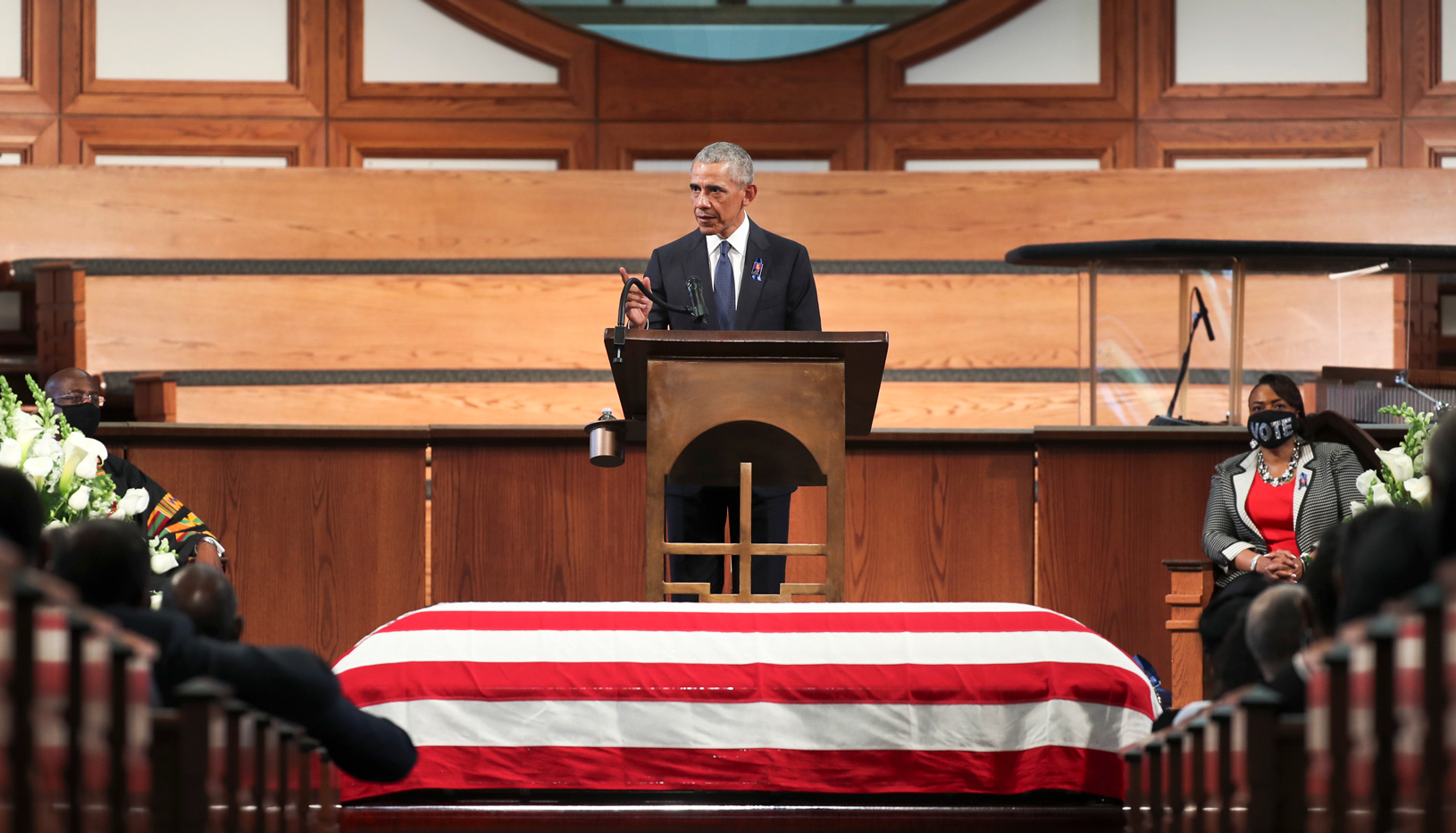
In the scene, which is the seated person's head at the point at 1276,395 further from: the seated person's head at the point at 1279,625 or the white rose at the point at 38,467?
the white rose at the point at 38,467

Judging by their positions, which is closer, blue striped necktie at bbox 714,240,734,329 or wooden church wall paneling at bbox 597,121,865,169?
blue striped necktie at bbox 714,240,734,329

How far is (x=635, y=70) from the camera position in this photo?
19.9 ft

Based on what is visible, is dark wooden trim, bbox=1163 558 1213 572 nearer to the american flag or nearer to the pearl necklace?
the pearl necklace

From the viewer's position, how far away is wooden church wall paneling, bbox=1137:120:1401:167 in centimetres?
598

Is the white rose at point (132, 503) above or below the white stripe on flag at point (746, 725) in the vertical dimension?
above

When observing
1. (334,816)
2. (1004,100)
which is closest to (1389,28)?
(1004,100)

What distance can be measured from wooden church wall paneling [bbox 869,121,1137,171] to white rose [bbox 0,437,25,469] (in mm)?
4216

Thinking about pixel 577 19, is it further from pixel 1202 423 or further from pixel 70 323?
pixel 1202 423

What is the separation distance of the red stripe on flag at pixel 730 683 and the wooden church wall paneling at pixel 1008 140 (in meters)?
4.21

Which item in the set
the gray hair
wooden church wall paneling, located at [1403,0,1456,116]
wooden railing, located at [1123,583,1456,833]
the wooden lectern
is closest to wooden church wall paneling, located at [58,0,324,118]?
the gray hair

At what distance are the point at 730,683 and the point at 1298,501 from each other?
6.37 feet

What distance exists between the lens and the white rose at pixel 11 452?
2451 mm

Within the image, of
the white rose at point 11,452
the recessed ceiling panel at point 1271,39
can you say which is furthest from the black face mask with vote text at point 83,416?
the recessed ceiling panel at point 1271,39

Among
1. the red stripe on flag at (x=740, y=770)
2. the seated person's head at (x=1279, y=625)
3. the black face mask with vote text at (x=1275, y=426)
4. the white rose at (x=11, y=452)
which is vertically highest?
the black face mask with vote text at (x=1275, y=426)
